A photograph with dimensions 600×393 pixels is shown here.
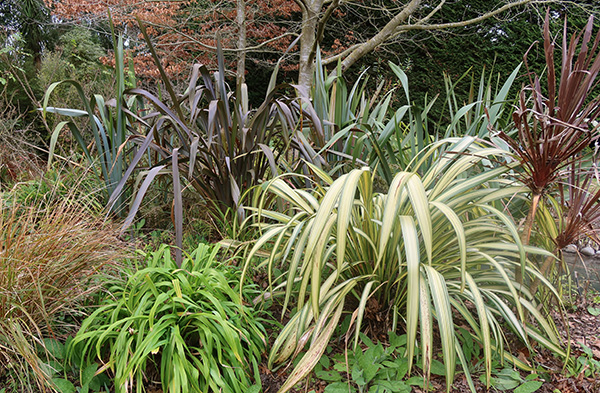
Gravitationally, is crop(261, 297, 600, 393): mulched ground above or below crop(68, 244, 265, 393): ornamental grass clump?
below

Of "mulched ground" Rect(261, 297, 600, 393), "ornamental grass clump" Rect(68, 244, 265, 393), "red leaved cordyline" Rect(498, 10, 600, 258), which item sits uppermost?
"red leaved cordyline" Rect(498, 10, 600, 258)

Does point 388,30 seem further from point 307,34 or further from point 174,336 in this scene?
point 174,336

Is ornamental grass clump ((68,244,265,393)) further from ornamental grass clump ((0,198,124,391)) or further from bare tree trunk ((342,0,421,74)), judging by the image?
bare tree trunk ((342,0,421,74))

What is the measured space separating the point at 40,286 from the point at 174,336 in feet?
1.63

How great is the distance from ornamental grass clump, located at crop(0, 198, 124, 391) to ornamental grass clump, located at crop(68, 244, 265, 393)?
11cm

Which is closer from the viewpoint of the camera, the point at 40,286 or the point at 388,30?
the point at 40,286

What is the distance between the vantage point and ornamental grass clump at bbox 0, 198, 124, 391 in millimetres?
1318

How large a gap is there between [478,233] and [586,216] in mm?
367

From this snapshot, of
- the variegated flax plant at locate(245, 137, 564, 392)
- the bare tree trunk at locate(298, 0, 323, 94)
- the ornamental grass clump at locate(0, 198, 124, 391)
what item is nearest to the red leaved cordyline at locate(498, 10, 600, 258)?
the variegated flax plant at locate(245, 137, 564, 392)

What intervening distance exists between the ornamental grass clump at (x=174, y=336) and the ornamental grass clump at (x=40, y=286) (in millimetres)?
112

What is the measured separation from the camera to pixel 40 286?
139cm

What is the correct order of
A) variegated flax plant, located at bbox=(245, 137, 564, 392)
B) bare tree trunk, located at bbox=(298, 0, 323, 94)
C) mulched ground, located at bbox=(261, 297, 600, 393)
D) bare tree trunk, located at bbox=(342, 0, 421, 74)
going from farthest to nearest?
1. bare tree trunk, located at bbox=(342, 0, 421, 74)
2. bare tree trunk, located at bbox=(298, 0, 323, 94)
3. mulched ground, located at bbox=(261, 297, 600, 393)
4. variegated flax plant, located at bbox=(245, 137, 564, 392)

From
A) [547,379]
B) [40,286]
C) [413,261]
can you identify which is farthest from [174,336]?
[547,379]

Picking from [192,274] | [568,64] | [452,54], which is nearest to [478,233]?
[568,64]
